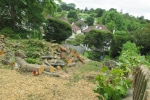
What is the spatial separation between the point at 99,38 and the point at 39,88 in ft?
64.4

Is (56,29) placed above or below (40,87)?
above

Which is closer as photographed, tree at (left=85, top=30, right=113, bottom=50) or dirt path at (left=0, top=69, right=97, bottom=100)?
dirt path at (left=0, top=69, right=97, bottom=100)

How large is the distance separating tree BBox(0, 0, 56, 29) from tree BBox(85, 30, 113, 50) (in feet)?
34.4

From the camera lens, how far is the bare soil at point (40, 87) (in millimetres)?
3775

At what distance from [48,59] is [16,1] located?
654cm

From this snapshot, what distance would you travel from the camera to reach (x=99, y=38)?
76.7 ft

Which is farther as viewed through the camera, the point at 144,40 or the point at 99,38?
the point at 99,38

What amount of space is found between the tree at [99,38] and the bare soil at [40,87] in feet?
59.9

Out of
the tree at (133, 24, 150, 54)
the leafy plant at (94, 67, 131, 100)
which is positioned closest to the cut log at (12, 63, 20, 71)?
the leafy plant at (94, 67, 131, 100)

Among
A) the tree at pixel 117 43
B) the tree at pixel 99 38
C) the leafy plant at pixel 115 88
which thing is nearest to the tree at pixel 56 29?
the tree at pixel 117 43

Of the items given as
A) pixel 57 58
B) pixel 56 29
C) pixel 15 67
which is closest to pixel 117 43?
pixel 56 29

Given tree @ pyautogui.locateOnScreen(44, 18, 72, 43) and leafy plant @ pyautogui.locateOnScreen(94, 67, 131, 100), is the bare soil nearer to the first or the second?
leafy plant @ pyautogui.locateOnScreen(94, 67, 131, 100)

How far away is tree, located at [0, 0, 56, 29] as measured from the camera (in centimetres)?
1260

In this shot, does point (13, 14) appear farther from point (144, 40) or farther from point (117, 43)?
point (117, 43)
